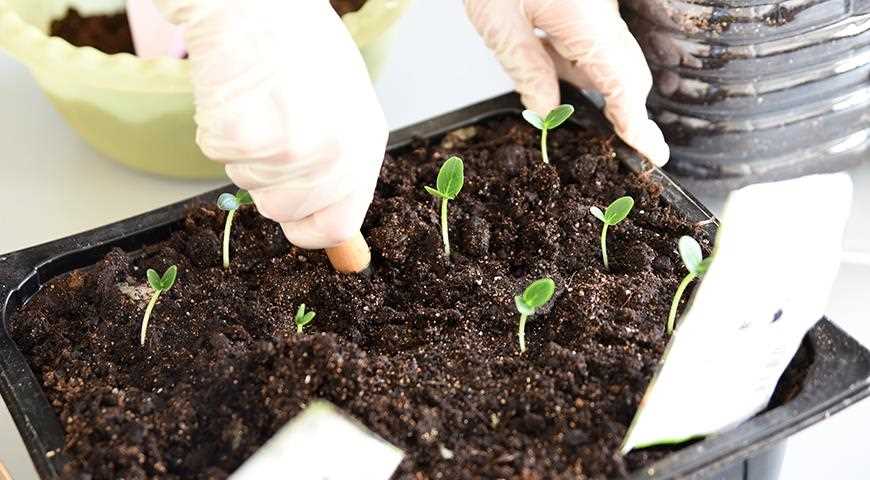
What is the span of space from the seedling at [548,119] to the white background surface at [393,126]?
227 mm

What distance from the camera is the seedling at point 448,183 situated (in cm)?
83

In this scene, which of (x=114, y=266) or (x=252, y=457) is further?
(x=114, y=266)

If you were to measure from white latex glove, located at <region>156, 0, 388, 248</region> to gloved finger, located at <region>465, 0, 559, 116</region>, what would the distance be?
0.27 metres

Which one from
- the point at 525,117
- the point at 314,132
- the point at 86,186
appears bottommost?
the point at 86,186

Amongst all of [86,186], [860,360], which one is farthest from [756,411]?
[86,186]

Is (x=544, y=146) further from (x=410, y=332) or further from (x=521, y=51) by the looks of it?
Answer: (x=410, y=332)

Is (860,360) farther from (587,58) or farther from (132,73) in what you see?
(132,73)

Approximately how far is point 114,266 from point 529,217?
338 millimetres

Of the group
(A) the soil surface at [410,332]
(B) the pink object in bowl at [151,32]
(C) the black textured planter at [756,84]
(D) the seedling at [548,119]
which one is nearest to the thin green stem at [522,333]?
(A) the soil surface at [410,332]

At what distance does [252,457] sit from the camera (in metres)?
0.66

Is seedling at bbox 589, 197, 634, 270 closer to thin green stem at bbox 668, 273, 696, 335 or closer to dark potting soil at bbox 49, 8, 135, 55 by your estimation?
thin green stem at bbox 668, 273, 696, 335

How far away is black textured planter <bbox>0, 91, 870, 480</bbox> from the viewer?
0.65 meters

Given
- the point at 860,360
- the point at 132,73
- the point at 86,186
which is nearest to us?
the point at 860,360

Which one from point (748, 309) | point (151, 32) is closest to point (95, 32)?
point (151, 32)
